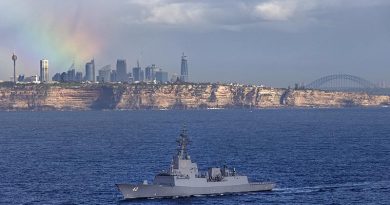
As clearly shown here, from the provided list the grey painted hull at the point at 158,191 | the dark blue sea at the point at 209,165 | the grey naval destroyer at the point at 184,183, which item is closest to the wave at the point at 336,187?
the dark blue sea at the point at 209,165

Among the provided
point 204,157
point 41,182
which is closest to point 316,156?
point 204,157

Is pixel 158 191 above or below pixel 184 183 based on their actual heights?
below

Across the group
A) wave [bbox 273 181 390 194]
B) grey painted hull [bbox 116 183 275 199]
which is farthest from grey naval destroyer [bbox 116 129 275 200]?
wave [bbox 273 181 390 194]

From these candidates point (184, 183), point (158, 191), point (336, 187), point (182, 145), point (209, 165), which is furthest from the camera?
point (209, 165)

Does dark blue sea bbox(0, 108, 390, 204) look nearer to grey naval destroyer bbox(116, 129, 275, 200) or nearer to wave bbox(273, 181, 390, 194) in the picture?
wave bbox(273, 181, 390, 194)

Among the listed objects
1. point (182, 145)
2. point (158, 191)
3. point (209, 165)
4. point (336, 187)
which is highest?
point (182, 145)

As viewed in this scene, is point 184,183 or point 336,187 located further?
point 336,187

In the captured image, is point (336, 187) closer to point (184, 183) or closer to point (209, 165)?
→ point (184, 183)

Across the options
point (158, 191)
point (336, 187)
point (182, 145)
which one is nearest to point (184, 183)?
point (158, 191)

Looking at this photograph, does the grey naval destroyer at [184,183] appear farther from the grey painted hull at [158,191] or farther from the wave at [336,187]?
the wave at [336,187]

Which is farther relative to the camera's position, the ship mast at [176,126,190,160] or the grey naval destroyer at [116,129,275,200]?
the ship mast at [176,126,190,160]

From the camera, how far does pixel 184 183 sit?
104 metres

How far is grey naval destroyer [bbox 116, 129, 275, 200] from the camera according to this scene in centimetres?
10275

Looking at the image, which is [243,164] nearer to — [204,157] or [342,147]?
[204,157]
